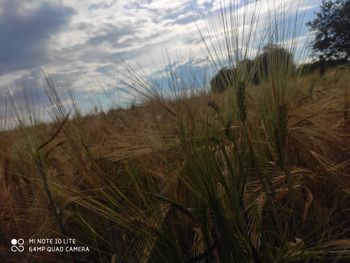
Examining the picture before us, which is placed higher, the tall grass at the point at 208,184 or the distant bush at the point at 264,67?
the distant bush at the point at 264,67

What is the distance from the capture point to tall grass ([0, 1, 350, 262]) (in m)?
1.18

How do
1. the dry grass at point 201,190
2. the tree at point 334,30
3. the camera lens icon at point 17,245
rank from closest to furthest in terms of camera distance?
the dry grass at point 201,190
the camera lens icon at point 17,245
the tree at point 334,30

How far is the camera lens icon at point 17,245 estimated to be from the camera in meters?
1.81

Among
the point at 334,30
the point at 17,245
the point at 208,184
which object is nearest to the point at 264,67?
the point at 208,184

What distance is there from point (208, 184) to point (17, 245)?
112cm

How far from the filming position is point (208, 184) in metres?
1.13

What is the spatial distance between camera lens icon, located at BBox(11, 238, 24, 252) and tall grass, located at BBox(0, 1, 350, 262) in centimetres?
4

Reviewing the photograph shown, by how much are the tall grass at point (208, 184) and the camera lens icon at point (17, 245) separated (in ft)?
0.12

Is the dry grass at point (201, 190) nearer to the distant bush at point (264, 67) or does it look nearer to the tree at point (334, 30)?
the distant bush at point (264, 67)

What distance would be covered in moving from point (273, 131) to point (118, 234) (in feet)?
2.24

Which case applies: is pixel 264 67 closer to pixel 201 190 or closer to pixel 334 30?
pixel 201 190

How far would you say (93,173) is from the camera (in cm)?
148

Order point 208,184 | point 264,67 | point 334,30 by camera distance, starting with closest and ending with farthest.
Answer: point 208,184
point 264,67
point 334,30

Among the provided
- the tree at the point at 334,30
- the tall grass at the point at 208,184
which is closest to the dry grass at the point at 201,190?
the tall grass at the point at 208,184
